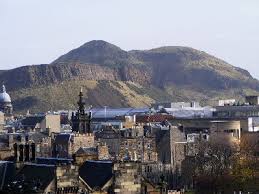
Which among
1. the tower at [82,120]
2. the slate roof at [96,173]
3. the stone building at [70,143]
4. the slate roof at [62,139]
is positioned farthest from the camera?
the tower at [82,120]

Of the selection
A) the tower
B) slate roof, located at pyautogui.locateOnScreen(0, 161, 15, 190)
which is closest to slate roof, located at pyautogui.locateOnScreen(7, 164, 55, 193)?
slate roof, located at pyautogui.locateOnScreen(0, 161, 15, 190)

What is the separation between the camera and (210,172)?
276ft

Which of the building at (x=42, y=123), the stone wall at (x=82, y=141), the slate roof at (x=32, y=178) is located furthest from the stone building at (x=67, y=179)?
the building at (x=42, y=123)

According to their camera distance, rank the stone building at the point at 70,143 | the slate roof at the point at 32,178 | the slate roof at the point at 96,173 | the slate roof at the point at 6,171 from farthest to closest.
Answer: the stone building at the point at 70,143 → the slate roof at the point at 6,171 → the slate roof at the point at 96,173 → the slate roof at the point at 32,178

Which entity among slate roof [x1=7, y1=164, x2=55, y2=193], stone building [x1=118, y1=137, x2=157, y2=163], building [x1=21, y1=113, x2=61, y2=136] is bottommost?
stone building [x1=118, y1=137, x2=157, y2=163]

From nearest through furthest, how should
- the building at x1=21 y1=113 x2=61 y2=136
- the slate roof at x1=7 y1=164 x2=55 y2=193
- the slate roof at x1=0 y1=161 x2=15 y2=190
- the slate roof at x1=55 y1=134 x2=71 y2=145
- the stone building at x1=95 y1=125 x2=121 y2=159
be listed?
the slate roof at x1=7 y1=164 x2=55 y2=193 → the slate roof at x1=0 y1=161 x2=15 y2=190 → the slate roof at x1=55 y1=134 x2=71 y2=145 → the stone building at x1=95 y1=125 x2=121 y2=159 → the building at x1=21 y1=113 x2=61 y2=136

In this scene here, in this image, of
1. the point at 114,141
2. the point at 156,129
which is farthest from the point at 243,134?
the point at 114,141

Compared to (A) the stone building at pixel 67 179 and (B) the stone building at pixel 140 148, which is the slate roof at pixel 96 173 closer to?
(A) the stone building at pixel 67 179

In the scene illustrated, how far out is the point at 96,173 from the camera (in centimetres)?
4281

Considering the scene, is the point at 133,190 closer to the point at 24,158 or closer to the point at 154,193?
the point at 154,193

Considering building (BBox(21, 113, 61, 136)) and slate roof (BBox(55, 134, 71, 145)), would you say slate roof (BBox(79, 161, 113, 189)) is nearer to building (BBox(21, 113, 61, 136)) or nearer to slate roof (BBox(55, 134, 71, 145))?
slate roof (BBox(55, 134, 71, 145))

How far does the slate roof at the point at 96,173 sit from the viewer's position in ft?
138

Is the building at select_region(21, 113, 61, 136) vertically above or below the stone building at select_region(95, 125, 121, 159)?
above

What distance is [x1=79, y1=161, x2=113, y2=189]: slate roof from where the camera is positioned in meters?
42.0
